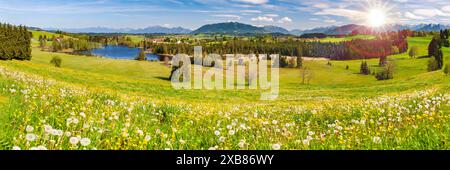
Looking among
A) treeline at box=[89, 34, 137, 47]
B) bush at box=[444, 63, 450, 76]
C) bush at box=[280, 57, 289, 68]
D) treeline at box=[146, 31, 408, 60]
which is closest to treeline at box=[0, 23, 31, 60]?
treeline at box=[89, 34, 137, 47]

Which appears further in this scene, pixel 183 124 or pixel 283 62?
pixel 283 62

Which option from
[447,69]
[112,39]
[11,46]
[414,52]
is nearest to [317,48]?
[414,52]

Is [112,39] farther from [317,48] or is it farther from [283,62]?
[317,48]

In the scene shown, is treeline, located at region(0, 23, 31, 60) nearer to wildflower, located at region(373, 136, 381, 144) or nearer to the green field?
the green field

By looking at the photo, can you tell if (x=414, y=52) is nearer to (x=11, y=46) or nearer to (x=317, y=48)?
(x=317, y=48)

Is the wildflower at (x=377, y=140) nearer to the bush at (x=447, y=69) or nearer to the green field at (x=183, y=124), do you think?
the green field at (x=183, y=124)

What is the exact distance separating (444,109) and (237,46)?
7700cm

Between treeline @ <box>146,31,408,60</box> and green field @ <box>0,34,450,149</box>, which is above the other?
treeline @ <box>146,31,408,60</box>

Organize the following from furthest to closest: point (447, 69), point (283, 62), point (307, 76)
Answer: point (283, 62) → point (307, 76) → point (447, 69)

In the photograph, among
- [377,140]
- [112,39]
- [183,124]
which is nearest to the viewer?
[377,140]

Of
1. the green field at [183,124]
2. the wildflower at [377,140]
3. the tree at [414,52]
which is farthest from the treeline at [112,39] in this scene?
the tree at [414,52]

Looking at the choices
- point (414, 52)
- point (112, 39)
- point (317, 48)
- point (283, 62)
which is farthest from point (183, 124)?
point (317, 48)

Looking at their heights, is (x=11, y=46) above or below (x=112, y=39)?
below

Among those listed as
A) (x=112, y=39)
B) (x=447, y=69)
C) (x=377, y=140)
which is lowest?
(x=377, y=140)
